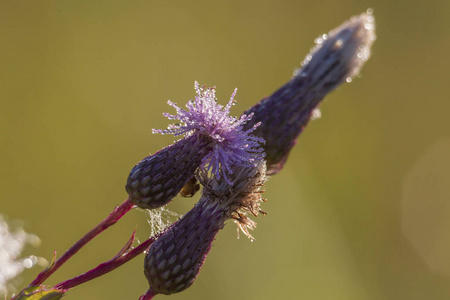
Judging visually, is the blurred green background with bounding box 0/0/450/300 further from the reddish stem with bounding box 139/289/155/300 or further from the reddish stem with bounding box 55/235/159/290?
the reddish stem with bounding box 55/235/159/290

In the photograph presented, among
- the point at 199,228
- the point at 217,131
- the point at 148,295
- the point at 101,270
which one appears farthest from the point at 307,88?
the point at 101,270

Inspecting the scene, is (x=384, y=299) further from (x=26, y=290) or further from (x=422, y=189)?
(x=26, y=290)

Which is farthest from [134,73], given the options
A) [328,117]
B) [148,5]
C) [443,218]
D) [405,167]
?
[443,218]

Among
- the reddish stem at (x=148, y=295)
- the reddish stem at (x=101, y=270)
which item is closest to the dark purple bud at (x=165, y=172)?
the reddish stem at (x=101, y=270)

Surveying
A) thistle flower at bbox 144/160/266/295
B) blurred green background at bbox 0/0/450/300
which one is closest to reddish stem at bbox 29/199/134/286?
thistle flower at bbox 144/160/266/295

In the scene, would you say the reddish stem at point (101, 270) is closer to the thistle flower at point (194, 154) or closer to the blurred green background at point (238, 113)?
the thistle flower at point (194, 154)

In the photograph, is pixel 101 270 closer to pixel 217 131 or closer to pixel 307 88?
pixel 217 131

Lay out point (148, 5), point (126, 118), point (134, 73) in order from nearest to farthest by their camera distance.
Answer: point (126, 118) → point (134, 73) → point (148, 5)
